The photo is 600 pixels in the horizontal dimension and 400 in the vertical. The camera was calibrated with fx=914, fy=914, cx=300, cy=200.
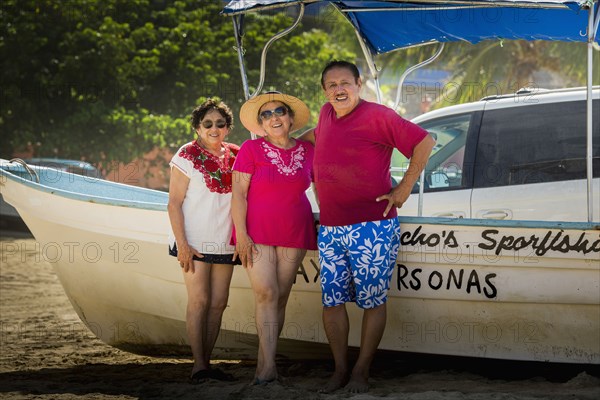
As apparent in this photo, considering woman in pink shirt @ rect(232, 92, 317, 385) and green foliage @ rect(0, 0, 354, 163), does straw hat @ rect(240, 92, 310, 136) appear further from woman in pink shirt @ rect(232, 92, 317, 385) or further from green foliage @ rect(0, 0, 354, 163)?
green foliage @ rect(0, 0, 354, 163)

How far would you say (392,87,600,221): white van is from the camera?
6.56 metres

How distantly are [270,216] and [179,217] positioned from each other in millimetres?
576

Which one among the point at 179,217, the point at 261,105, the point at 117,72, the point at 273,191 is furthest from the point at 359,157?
the point at 117,72

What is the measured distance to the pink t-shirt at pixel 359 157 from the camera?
5.02m

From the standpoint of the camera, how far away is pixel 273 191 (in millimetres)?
5281

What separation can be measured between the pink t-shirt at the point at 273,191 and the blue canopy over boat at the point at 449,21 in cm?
120

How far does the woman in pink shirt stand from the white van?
1.85 meters

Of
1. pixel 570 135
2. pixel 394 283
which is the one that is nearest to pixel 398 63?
pixel 570 135

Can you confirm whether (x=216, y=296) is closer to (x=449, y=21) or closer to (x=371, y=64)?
(x=371, y=64)

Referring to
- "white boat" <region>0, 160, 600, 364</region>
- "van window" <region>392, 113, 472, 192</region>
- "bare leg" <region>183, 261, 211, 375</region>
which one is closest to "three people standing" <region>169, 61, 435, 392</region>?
"bare leg" <region>183, 261, 211, 375</region>

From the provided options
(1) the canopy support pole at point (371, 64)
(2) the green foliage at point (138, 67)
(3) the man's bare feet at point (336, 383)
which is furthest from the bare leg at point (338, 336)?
(2) the green foliage at point (138, 67)

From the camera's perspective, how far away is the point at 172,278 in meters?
6.52

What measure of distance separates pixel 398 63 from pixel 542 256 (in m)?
14.3

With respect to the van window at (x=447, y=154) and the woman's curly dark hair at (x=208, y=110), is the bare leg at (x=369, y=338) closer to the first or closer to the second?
the woman's curly dark hair at (x=208, y=110)
